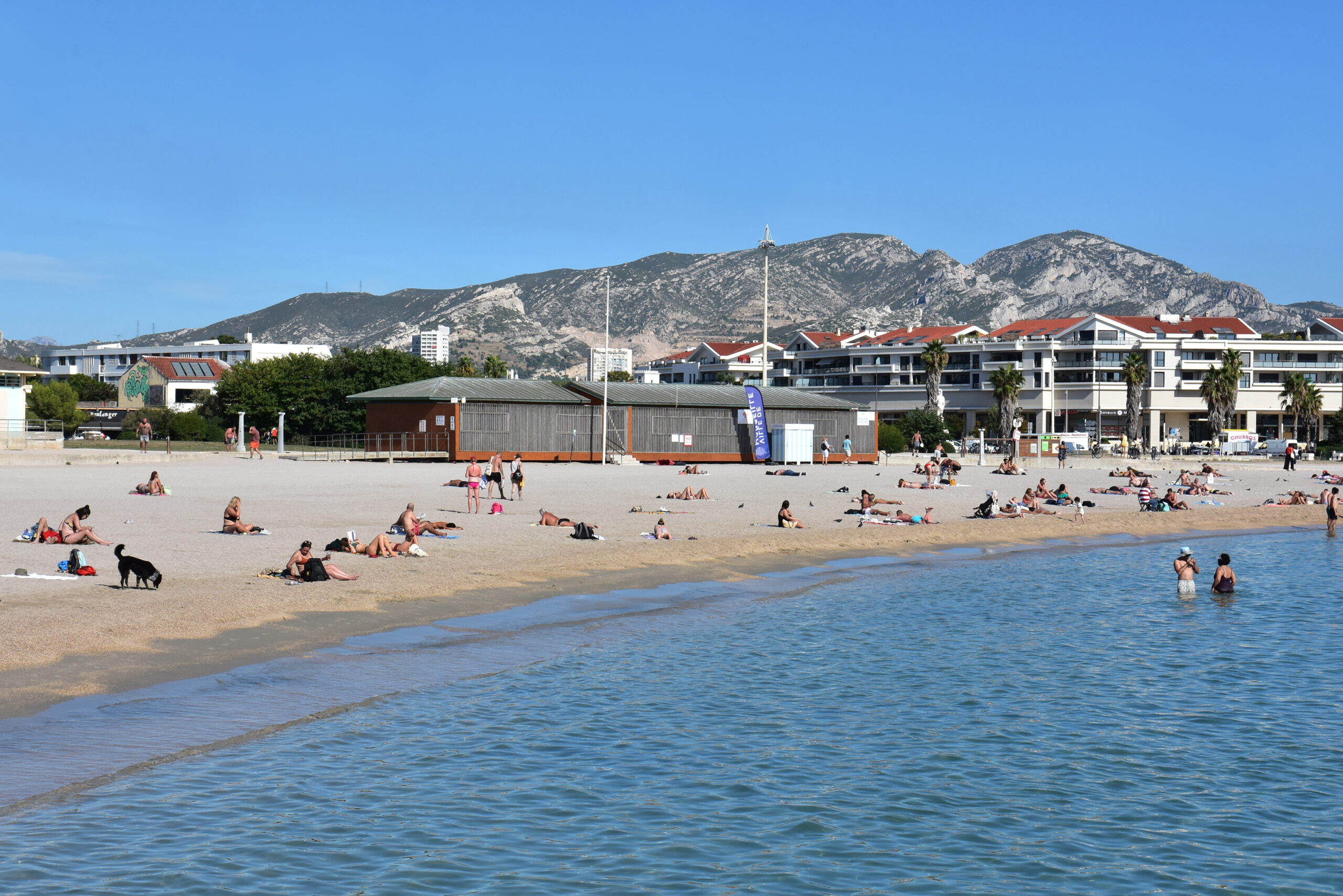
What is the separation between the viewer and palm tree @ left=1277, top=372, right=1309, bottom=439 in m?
107

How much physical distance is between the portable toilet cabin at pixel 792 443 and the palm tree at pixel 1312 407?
61564mm

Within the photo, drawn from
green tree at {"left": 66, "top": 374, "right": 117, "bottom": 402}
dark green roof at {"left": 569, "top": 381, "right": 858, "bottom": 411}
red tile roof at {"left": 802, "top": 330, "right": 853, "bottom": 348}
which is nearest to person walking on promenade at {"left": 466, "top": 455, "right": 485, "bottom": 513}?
dark green roof at {"left": 569, "top": 381, "right": 858, "bottom": 411}

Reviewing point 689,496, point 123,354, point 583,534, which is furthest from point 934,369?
point 123,354

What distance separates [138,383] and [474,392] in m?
95.1

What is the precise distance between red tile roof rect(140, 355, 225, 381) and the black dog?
12620 cm

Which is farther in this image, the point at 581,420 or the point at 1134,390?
the point at 1134,390

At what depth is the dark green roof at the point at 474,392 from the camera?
59.2 m

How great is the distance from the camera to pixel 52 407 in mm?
95500

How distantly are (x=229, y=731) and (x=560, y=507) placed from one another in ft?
70.4

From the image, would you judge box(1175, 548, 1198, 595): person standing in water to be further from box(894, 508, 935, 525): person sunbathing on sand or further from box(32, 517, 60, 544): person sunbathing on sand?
box(32, 517, 60, 544): person sunbathing on sand

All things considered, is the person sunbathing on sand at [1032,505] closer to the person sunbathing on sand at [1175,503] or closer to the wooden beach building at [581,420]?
the person sunbathing on sand at [1175,503]

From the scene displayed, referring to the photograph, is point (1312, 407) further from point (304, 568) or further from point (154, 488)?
point (304, 568)

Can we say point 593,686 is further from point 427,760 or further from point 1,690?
point 1,690

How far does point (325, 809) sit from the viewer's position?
9.48m
